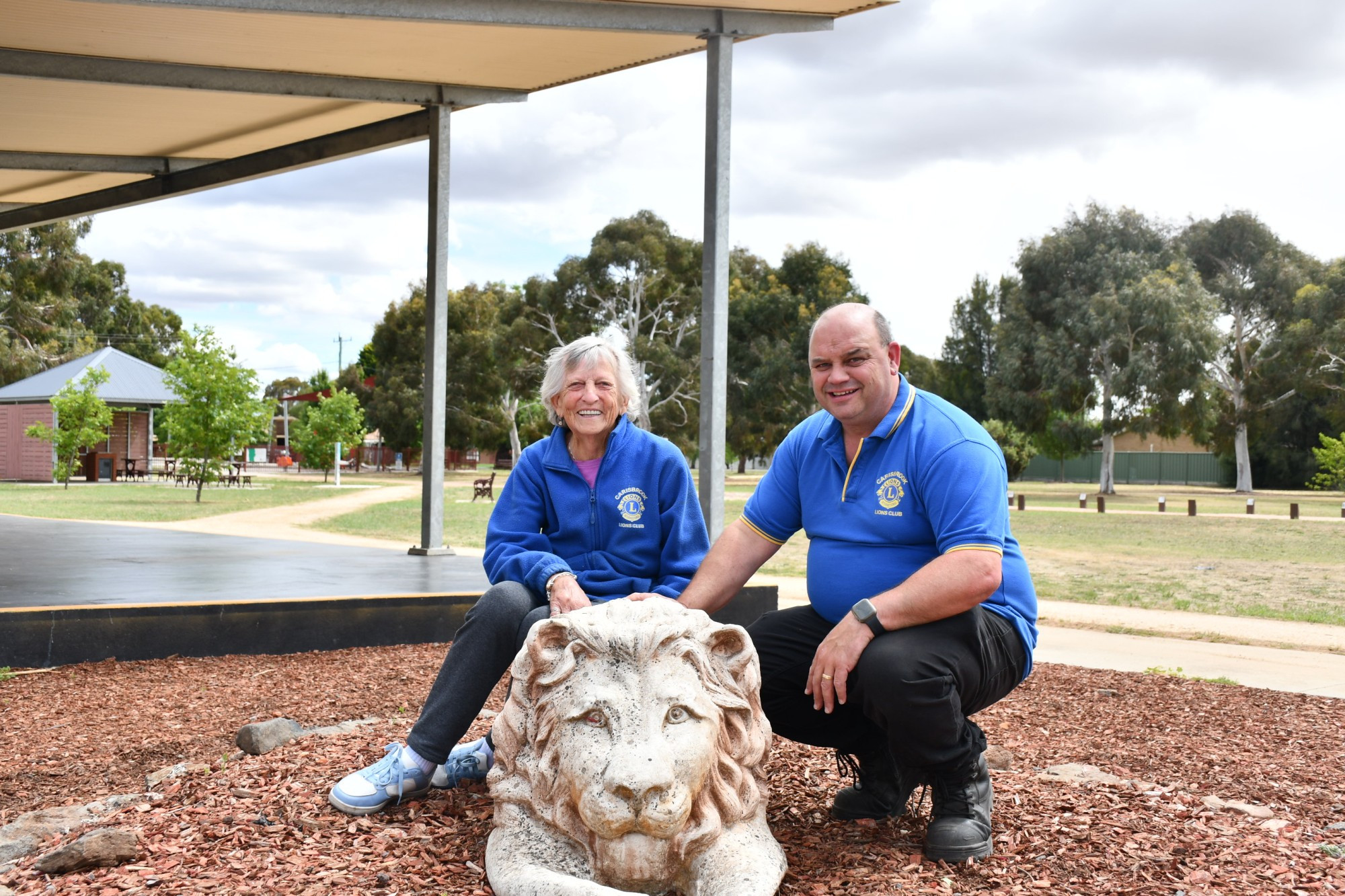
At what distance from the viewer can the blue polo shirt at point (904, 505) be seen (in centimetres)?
285

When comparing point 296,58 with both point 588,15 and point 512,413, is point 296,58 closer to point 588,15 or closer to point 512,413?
point 588,15

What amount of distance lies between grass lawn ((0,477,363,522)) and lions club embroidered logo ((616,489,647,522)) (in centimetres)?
1670

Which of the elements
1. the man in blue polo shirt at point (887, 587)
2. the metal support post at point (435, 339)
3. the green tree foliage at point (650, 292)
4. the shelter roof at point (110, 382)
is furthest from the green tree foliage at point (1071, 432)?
the man in blue polo shirt at point (887, 587)

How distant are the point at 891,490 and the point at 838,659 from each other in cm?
48

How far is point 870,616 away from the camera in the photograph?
2791 mm

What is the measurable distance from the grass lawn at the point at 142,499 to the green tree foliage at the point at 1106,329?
22.1 meters

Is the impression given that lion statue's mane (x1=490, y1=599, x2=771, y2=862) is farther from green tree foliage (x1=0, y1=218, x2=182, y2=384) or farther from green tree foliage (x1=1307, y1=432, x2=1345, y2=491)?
green tree foliage (x1=0, y1=218, x2=182, y2=384)

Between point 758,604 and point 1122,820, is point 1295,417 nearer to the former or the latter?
→ point 758,604

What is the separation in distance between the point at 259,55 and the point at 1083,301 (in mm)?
32926

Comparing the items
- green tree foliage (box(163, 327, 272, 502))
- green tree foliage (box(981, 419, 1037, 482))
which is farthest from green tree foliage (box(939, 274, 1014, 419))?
green tree foliage (box(163, 327, 272, 502))

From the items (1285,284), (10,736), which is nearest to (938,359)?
(1285,284)

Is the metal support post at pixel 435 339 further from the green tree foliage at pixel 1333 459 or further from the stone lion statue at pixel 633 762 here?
the green tree foliage at pixel 1333 459

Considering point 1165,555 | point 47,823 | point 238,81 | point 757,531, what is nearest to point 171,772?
point 47,823

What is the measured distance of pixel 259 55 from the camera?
7.65m
